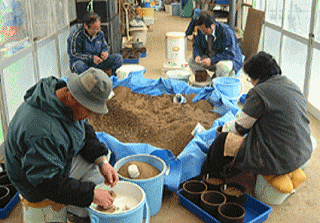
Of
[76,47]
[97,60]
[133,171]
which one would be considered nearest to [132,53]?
[97,60]

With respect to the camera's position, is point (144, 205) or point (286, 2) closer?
point (144, 205)

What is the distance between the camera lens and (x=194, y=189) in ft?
7.92

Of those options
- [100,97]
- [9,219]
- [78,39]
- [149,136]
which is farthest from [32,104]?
[78,39]

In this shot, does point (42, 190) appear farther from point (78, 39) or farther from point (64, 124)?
point (78, 39)

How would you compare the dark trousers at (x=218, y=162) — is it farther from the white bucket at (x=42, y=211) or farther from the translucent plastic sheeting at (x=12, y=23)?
the translucent plastic sheeting at (x=12, y=23)

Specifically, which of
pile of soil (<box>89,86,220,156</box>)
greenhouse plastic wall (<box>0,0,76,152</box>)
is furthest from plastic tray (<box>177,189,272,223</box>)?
greenhouse plastic wall (<box>0,0,76,152</box>)

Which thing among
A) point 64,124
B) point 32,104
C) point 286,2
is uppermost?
point 286,2

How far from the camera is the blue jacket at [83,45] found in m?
4.34

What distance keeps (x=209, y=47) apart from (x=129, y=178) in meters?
2.69

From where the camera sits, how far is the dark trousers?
94.8 inches

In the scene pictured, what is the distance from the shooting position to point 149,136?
119 inches

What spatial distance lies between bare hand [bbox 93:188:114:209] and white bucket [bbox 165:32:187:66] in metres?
3.77

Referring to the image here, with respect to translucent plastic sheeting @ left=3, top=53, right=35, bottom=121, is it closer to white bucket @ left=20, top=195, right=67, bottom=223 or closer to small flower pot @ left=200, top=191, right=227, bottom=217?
white bucket @ left=20, top=195, right=67, bottom=223

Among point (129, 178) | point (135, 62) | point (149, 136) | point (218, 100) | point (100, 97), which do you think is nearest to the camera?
point (100, 97)
